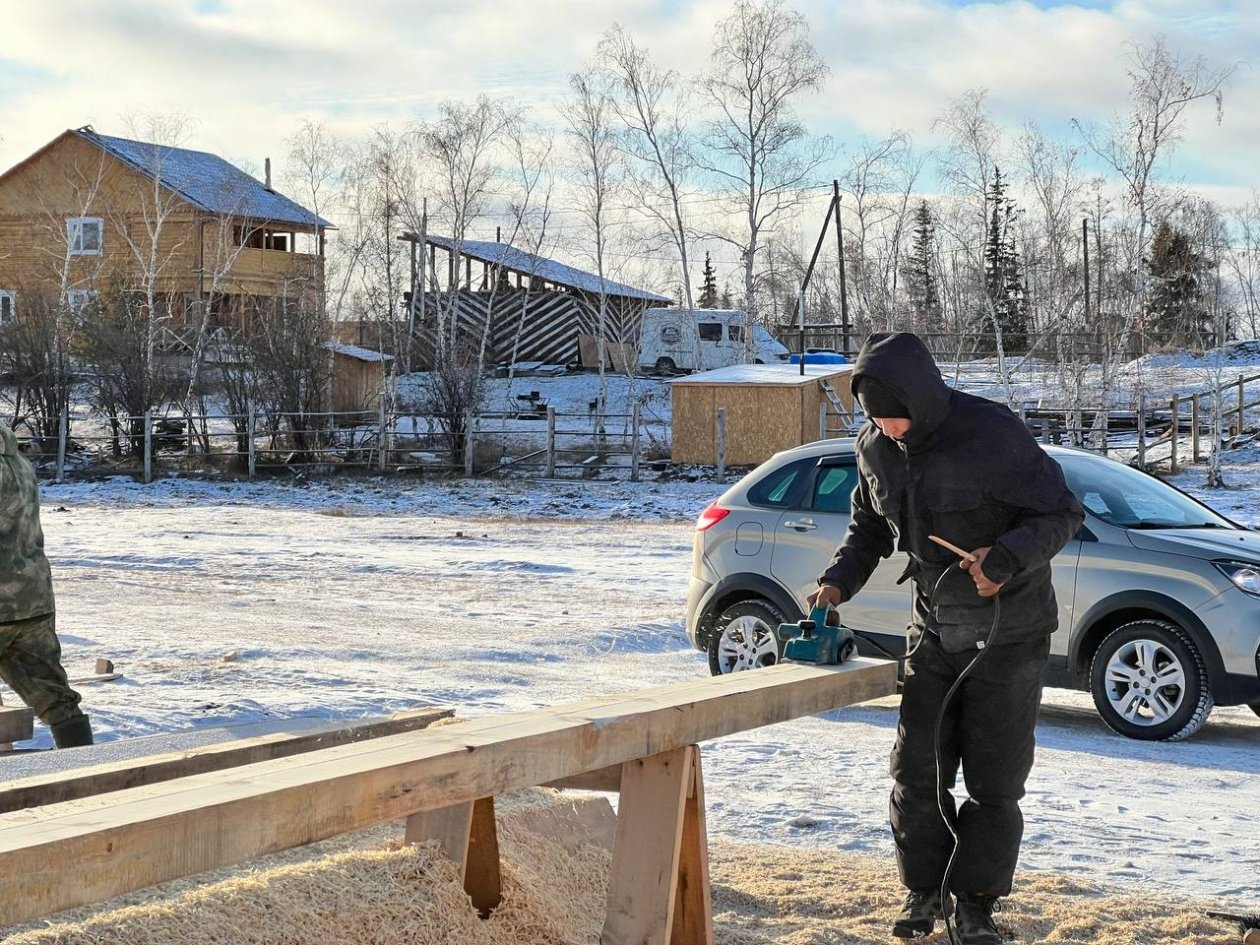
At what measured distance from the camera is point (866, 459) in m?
Result: 4.89

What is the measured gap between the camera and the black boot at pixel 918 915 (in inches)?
184

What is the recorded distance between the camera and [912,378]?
4.58m

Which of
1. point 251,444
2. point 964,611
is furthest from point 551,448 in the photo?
point 964,611

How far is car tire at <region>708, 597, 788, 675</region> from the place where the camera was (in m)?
9.27

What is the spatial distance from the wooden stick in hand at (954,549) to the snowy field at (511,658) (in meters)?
1.67

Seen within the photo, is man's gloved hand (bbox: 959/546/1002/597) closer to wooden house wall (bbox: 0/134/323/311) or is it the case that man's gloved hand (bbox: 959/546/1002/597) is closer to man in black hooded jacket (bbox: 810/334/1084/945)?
man in black hooded jacket (bbox: 810/334/1084/945)

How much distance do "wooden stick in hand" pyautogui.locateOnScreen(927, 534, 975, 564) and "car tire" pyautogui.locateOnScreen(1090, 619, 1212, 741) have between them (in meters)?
3.96

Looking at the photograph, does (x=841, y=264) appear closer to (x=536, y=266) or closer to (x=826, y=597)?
(x=536, y=266)

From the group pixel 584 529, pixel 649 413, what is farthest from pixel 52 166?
pixel 584 529

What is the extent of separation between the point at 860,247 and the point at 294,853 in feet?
180

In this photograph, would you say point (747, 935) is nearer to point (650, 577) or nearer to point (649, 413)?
point (650, 577)

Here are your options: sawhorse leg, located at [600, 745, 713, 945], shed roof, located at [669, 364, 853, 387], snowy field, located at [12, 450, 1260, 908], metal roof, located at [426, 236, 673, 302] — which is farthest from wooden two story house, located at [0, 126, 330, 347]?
sawhorse leg, located at [600, 745, 713, 945]

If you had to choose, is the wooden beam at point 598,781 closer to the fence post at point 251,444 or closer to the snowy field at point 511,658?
the snowy field at point 511,658

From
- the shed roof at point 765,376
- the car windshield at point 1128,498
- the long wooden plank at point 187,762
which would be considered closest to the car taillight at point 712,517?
the car windshield at point 1128,498
